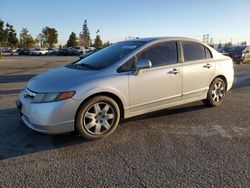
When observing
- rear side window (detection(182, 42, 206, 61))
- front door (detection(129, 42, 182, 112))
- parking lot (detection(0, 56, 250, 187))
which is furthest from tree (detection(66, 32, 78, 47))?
front door (detection(129, 42, 182, 112))

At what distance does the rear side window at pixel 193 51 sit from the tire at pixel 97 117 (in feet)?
6.33

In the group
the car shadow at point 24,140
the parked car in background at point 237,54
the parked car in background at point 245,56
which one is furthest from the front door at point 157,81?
the parked car in background at point 245,56

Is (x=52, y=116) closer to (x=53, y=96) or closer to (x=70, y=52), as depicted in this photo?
(x=53, y=96)

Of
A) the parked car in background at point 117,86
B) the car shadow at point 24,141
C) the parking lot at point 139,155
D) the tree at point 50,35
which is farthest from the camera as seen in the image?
the tree at point 50,35

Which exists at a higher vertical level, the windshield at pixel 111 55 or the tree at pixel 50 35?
the tree at pixel 50 35

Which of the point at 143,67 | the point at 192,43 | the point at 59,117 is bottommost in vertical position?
the point at 59,117

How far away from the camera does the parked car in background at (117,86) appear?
156 inches

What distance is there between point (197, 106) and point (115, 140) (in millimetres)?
2611

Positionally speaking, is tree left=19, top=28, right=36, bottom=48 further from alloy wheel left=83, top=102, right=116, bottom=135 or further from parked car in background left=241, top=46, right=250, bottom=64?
alloy wheel left=83, top=102, right=116, bottom=135

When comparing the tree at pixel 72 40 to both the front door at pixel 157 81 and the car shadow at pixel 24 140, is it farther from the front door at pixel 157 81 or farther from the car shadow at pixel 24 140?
the front door at pixel 157 81

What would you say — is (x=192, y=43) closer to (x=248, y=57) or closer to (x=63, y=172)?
(x=63, y=172)

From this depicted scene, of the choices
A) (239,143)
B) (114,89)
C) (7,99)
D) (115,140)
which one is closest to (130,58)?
(114,89)

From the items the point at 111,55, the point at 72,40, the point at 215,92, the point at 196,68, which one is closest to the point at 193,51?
the point at 196,68

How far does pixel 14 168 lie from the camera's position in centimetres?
336
